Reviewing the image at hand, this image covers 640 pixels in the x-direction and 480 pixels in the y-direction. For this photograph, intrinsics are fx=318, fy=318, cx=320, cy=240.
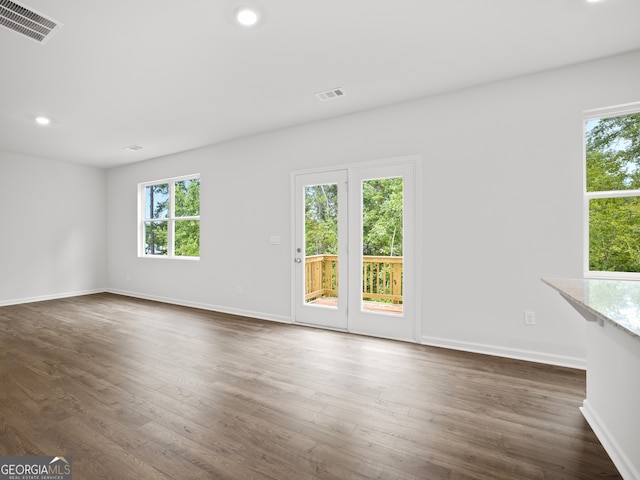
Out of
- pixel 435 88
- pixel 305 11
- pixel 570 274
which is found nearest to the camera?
pixel 305 11

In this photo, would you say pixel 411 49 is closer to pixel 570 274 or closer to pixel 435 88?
pixel 435 88

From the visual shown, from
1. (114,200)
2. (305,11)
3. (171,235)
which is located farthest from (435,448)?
(114,200)

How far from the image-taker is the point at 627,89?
2.73 m

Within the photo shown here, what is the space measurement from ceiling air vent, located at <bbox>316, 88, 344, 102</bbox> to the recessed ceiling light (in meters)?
1.24

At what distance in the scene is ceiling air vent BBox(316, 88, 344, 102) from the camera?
3.40m

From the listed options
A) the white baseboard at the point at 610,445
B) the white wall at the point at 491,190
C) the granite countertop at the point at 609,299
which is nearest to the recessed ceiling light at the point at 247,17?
the white wall at the point at 491,190

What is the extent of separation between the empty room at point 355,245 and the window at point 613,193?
0.7 inches

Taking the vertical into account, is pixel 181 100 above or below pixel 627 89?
above

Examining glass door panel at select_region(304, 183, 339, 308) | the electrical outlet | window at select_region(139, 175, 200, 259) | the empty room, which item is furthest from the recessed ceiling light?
window at select_region(139, 175, 200, 259)

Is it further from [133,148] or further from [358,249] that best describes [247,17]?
[133,148]

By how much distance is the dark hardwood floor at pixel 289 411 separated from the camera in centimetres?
169

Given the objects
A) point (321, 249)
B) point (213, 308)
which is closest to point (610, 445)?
point (321, 249)

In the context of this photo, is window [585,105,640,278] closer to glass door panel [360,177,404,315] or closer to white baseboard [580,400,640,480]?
white baseboard [580,400,640,480]

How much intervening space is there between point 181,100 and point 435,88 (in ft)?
9.28
